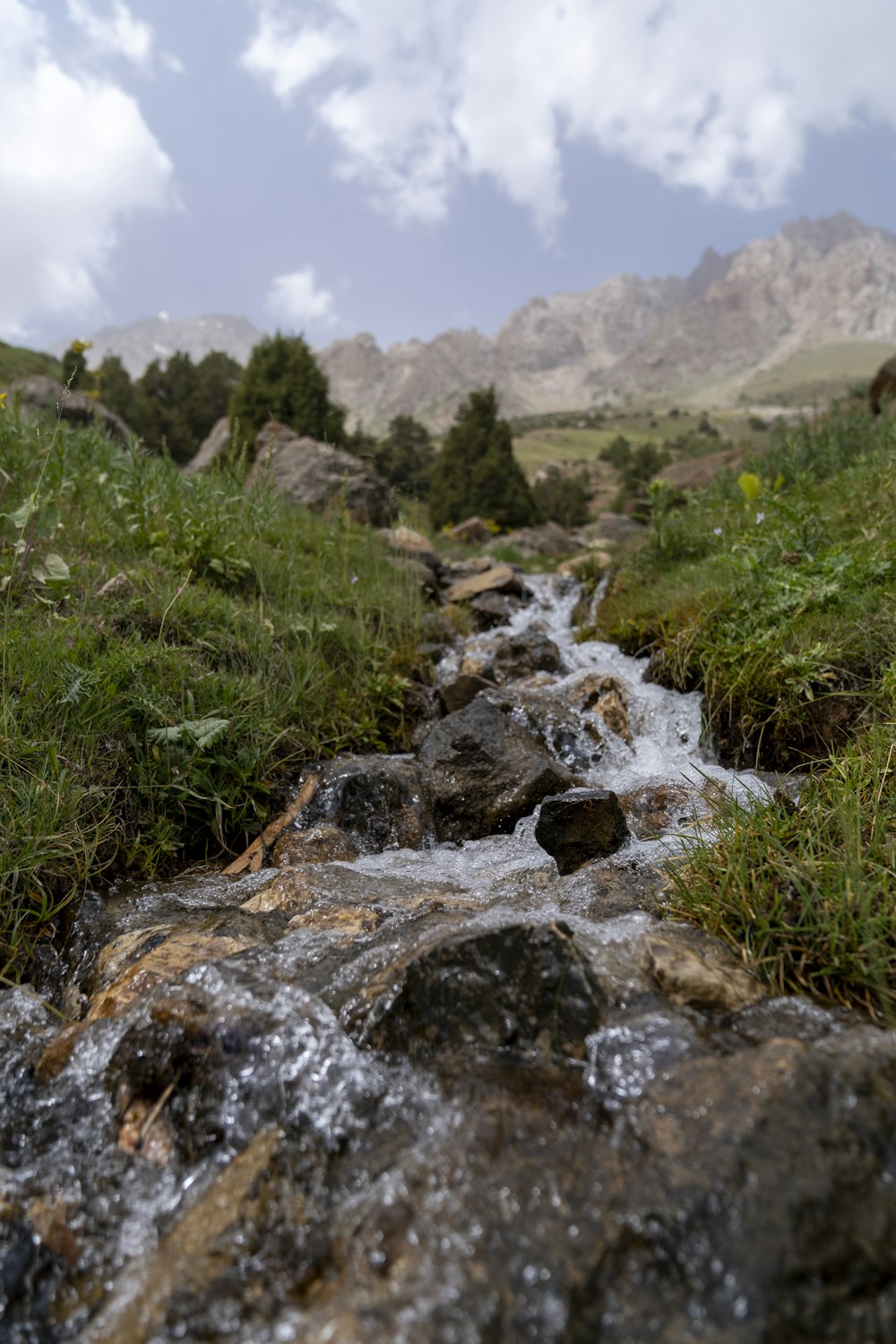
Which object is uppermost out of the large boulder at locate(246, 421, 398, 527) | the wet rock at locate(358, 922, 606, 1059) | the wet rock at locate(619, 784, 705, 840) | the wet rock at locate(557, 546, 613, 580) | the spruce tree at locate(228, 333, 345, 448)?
the spruce tree at locate(228, 333, 345, 448)

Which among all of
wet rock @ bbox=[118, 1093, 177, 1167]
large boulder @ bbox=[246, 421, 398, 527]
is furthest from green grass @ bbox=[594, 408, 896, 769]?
large boulder @ bbox=[246, 421, 398, 527]

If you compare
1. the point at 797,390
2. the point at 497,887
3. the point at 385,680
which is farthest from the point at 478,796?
the point at 797,390

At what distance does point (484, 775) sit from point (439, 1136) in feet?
8.57

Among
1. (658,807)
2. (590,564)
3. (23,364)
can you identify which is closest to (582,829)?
(658,807)

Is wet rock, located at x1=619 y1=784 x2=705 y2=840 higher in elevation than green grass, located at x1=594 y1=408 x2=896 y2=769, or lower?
lower

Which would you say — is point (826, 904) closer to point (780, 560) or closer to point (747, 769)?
point (747, 769)

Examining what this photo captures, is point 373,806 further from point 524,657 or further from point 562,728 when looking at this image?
point 524,657

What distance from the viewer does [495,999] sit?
1.93 meters

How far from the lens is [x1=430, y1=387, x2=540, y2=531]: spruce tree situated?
71.3 feet

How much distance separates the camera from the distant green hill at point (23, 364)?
2253 centimetres

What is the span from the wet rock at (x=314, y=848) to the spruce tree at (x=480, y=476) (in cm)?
1788

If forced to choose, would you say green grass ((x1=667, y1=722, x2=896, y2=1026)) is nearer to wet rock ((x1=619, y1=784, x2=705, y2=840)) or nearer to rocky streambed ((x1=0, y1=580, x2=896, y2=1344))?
rocky streambed ((x1=0, y1=580, x2=896, y2=1344))

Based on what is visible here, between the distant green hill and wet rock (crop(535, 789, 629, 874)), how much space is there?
2223cm

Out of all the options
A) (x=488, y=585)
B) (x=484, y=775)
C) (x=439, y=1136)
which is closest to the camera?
(x=439, y=1136)
